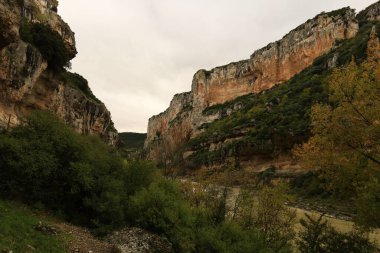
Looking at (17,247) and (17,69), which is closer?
(17,247)

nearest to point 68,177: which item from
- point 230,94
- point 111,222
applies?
point 111,222

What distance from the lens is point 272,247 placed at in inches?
798

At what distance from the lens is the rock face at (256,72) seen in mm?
100188

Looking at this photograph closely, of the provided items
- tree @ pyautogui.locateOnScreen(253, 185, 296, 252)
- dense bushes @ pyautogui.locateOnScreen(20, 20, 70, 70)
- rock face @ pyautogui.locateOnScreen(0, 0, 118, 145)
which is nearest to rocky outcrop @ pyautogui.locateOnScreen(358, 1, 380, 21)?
rock face @ pyautogui.locateOnScreen(0, 0, 118, 145)

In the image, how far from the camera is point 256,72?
5217 inches

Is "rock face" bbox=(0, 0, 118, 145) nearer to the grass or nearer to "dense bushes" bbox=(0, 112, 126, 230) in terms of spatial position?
"dense bushes" bbox=(0, 112, 126, 230)

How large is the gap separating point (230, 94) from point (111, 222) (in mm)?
122419

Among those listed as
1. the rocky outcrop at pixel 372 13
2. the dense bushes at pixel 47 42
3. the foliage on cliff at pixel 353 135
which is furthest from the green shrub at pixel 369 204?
the rocky outcrop at pixel 372 13

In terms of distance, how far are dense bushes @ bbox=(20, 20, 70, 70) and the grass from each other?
18.8 metres

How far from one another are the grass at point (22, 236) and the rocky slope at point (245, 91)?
4550cm

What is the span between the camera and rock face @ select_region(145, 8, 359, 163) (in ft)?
329

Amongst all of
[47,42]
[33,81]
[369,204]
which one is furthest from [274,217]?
[47,42]

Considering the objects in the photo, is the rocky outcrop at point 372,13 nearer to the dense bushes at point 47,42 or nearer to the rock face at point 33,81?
the rock face at point 33,81

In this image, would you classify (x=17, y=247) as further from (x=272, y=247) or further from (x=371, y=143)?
(x=371, y=143)
